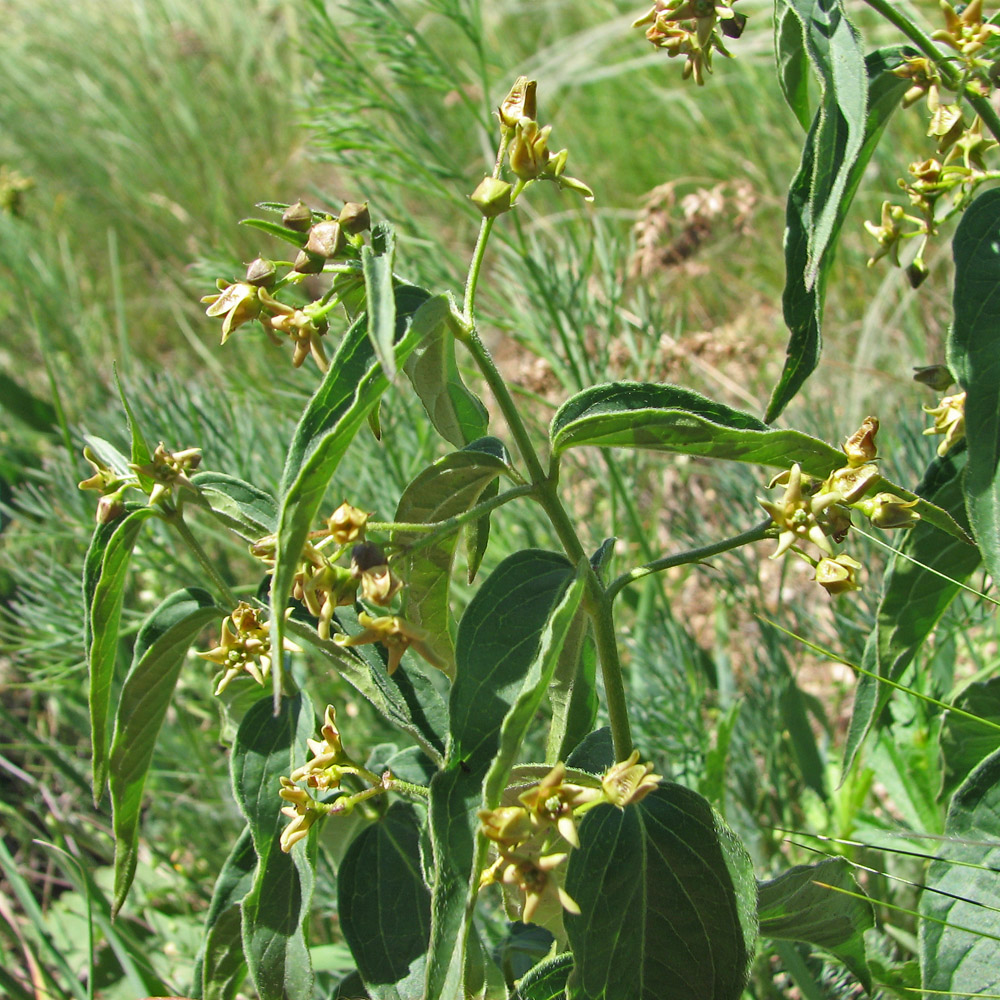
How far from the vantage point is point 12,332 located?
94.9 inches

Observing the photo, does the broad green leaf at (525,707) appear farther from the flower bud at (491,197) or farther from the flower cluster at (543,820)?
the flower bud at (491,197)

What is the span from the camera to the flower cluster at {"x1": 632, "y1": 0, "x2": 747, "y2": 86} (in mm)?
615

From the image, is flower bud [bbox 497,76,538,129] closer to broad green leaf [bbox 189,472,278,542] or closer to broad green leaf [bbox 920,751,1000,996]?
broad green leaf [bbox 189,472,278,542]

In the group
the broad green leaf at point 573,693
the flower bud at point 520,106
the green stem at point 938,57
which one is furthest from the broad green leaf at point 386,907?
the green stem at point 938,57

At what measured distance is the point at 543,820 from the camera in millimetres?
487

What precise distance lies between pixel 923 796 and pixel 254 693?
2.14 feet

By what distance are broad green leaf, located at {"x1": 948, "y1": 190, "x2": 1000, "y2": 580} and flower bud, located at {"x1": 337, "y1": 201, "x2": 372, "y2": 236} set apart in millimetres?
348

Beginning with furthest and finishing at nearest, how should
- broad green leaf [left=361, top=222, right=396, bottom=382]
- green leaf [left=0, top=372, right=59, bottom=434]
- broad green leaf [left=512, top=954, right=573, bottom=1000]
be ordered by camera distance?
green leaf [left=0, top=372, right=59, bottom=434] < broad green leaf [left=512, top=954, right=573, bottom=1000] < broad green leaf [left=361, top=222, right=396, bottom=382]

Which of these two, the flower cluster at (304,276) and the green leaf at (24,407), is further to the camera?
the green leaf at (24,407)

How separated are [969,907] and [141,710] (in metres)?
0.53

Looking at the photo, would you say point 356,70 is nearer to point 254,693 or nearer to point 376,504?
point 376,504

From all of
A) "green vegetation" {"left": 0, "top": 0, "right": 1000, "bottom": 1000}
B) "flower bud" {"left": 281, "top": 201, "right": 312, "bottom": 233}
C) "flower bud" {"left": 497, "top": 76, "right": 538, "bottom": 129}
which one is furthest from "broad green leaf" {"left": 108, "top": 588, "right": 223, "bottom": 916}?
"flower bud" {"left": 497, "top": 76, "right": 538, "bottom": 129}

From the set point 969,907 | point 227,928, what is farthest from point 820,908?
point 227,928

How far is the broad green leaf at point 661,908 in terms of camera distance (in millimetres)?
533
